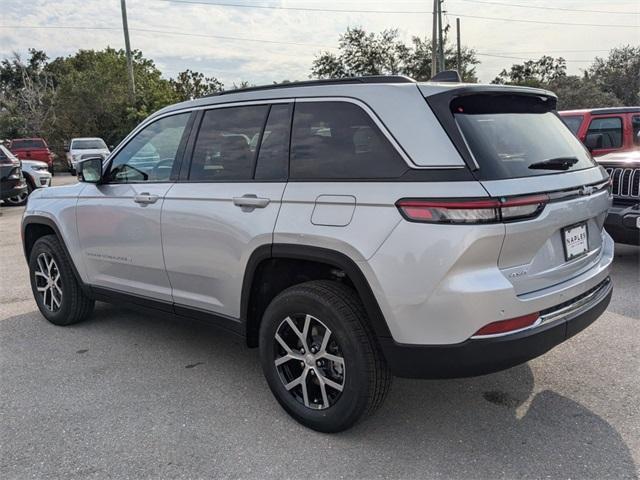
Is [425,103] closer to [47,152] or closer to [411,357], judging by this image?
[411,357]

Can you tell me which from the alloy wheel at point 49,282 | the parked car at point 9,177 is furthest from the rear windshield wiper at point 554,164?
the parked car at point 9,177

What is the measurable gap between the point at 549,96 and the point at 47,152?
24.5m

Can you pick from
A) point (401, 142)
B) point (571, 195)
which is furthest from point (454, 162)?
point (571, 195)

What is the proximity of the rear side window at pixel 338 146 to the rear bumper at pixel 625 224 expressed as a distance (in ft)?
12.8

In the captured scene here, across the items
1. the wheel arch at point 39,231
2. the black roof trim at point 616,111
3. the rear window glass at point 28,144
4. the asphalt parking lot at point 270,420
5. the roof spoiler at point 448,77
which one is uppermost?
the roof spoiler at point 448,77

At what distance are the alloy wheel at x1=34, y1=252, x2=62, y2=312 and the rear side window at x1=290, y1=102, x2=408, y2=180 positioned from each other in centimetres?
288

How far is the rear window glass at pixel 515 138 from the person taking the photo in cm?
256

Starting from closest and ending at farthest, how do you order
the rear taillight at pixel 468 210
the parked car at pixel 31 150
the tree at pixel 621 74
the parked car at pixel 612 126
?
the rear taillight at pixel 468 210 < the parked car at pixel 612 126 < the parked car at pixel 31 150 < the tree at pixel 621 74

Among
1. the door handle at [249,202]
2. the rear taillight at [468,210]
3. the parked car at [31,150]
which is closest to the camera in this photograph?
the rear taillight at [468,210]

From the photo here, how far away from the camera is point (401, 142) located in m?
2.61

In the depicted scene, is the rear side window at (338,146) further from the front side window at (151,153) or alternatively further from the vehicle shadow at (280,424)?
the vehicle shadow at (280,424)

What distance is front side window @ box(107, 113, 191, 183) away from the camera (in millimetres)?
3785

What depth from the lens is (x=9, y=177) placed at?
13.1 metres

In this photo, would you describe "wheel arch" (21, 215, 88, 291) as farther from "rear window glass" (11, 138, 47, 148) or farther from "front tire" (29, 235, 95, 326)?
"rear window glass" (11, 138, 47, 148)
